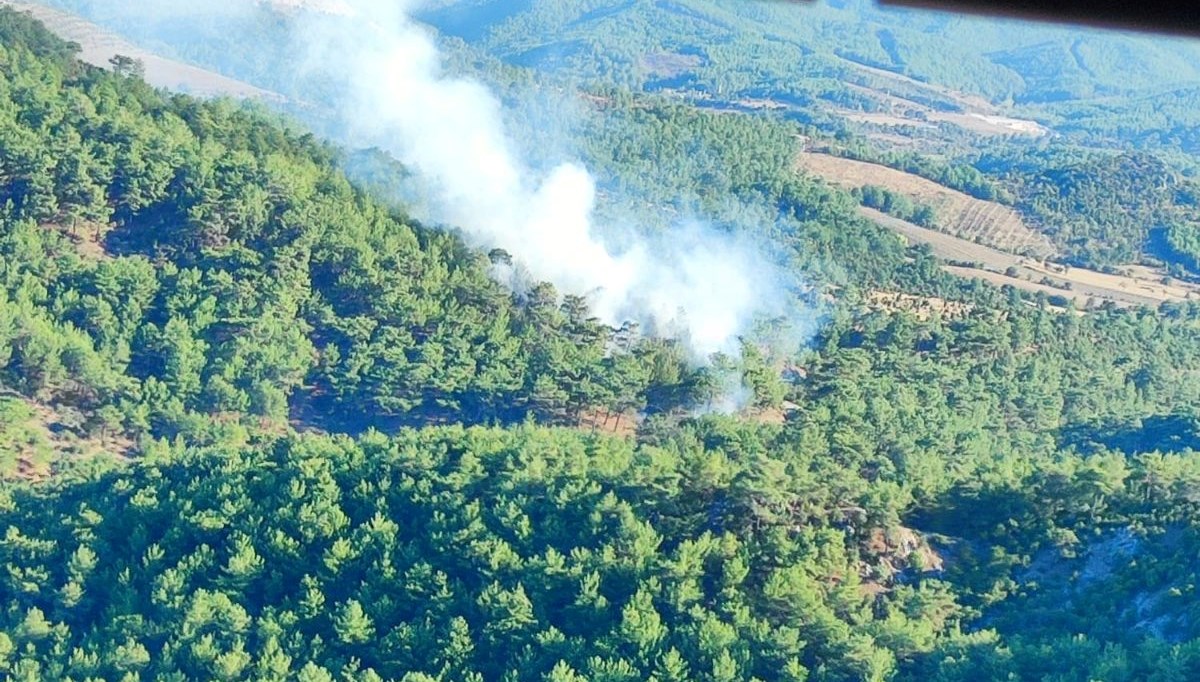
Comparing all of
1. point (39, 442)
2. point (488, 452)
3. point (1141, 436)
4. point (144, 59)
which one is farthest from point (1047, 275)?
point (144, 59)

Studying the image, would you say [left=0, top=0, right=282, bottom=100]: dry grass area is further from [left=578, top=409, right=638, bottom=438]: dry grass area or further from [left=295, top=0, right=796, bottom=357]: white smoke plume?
[left=578, top=409, right=638, bottom=438]: dry grass area

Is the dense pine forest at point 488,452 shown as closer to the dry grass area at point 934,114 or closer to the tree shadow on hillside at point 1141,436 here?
the tree shadow on hillside at point 1141,436

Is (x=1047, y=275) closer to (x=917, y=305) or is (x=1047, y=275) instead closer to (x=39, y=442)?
(x=917, y=305)

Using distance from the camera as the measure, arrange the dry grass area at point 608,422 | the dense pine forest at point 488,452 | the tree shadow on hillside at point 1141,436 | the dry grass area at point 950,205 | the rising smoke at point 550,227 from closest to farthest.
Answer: the dense pine forest at point 488,452 < the tree shadow on hillside at point 1141,436 < the dry grass area at point 608,422 < the rising smoke at point 550,227 < the dry grass area at point 950,205

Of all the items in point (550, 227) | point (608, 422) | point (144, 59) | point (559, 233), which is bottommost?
point (608, 422)

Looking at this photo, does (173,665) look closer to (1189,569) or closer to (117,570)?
(117,570)

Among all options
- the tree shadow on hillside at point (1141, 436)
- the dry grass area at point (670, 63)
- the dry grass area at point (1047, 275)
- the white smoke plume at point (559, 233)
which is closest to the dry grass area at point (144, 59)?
the white smoke plume at point (559, 233)

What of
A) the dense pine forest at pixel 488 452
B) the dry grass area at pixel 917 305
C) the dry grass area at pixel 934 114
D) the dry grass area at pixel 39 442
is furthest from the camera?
the dry grass area at pixel 934 114
